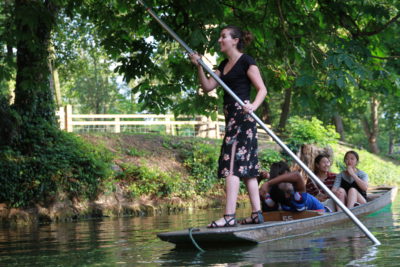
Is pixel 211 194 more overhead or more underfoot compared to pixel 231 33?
more underfoot

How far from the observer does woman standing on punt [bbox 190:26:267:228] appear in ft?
16.6

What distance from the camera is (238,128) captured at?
514cm

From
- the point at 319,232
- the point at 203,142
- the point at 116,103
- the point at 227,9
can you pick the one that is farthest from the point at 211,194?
the point at 116,103

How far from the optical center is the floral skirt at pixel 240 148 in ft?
16.6

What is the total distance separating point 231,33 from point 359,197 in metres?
4.09

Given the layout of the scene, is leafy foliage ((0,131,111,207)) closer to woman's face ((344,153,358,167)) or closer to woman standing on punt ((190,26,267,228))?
woman's face ((344,153,358,167))

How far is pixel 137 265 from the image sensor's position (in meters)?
4.36

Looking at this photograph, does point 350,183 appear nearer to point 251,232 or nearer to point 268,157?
point 251,232

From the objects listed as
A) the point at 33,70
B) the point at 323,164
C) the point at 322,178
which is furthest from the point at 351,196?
the point at 33,70

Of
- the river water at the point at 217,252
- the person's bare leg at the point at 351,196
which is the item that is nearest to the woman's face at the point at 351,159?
the person's bare leg at the point at 351,196

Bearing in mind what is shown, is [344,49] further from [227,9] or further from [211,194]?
[211,194]

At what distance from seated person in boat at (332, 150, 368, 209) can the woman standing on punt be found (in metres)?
2.83

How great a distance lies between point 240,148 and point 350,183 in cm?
355

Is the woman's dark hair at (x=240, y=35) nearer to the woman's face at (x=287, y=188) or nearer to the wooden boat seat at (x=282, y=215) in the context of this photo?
the woman's face at (x=287, y=188)
